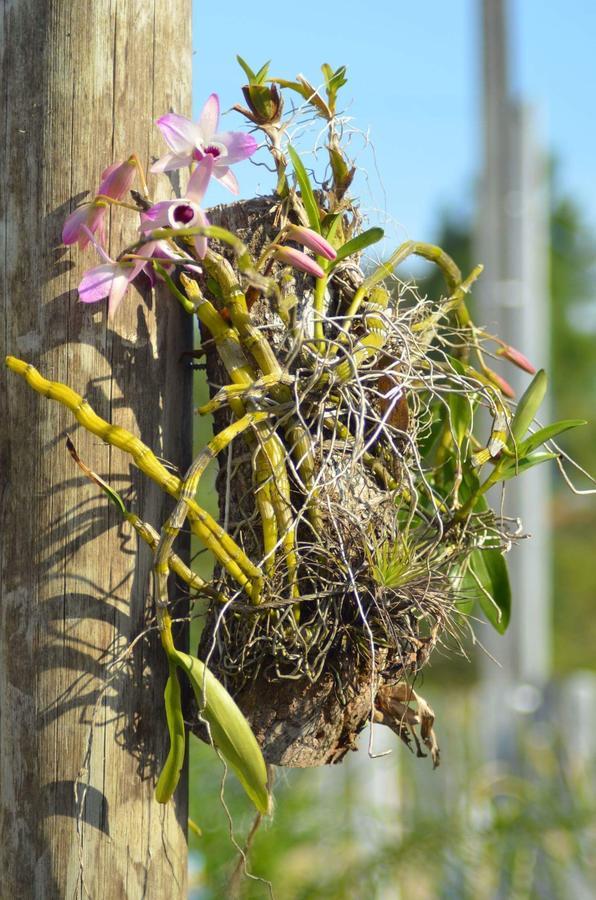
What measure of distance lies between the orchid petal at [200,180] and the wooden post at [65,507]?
0.09 meters

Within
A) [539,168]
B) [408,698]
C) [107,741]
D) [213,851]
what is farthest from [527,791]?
[539,168]

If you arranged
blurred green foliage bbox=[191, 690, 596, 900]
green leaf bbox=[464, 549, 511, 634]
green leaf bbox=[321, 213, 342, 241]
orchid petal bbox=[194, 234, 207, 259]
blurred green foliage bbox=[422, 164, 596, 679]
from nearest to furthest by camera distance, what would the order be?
orchid petal bbox=[194, 234, 207, 259], green leaf bbox=[321, 213, 342, 241], green leaf bbox=[464, 549, 511, 634], blurred green foliage bbox=[191, 690, 596, 900], blurred green foliage bbox=[422, 164, 596, 679]

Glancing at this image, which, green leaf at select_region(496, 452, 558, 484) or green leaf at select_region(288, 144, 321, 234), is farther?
green leaf at select_region(496, 452, 558, 484)

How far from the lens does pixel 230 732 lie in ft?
Answer: 2.87

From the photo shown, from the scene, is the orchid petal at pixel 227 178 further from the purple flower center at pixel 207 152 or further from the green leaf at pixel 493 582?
the green leaf at pixel 493 582

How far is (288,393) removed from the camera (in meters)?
0.91

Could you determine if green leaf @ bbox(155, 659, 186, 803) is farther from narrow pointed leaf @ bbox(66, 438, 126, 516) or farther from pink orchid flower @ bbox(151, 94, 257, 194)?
pink orchid flower @ bbox(151, 94, 257, 194)

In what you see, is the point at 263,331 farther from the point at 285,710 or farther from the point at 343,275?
the point at 285,710

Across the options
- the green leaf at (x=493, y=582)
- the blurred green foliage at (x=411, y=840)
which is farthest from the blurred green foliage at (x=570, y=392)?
the green leaf at (x=493, y=582)

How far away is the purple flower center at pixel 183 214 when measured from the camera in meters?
0.88

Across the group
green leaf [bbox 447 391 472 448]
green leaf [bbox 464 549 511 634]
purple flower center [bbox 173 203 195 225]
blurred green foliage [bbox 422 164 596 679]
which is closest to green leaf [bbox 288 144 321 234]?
purple flower center [bbox 173 203 195 225]

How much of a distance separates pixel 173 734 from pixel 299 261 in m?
0.44

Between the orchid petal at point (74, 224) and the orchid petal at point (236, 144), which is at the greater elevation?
the orchid petal at point (236, 144)

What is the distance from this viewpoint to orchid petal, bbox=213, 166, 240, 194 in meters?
0.91
